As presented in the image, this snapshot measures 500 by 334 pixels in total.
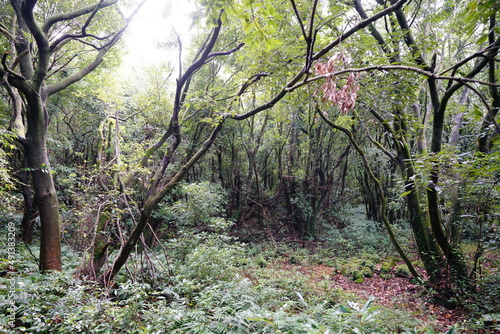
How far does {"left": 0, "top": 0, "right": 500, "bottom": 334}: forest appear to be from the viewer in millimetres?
2682

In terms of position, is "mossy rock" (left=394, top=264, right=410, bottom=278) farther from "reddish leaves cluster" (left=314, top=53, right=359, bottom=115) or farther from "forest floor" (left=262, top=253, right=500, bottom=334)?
"reddish leaves cluster" (left=314, top=53, right=359, bottom=115)

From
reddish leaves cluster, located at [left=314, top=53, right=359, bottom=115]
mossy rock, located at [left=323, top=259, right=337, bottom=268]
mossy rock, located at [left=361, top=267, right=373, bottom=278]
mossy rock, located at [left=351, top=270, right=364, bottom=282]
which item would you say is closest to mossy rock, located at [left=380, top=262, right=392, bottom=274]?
mossy rock, located at [left=361, top=267, right=373, bottom=278]

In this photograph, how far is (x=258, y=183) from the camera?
12.3 meters

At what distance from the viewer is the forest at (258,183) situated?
8.80 feet

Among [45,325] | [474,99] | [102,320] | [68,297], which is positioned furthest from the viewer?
[474,99]

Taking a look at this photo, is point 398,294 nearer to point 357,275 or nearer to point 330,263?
point 357,275

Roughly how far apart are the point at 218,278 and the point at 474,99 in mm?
12074

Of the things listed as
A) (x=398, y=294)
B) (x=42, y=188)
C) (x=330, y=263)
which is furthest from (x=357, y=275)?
(x=42, y=188)

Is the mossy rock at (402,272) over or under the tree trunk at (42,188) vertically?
under

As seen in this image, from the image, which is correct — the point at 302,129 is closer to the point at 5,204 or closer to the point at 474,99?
the point at 474,99

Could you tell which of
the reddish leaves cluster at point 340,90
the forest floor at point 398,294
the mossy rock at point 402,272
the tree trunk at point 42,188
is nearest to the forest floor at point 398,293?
the forest floor at point 398,294

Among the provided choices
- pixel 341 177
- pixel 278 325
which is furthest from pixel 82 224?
pixel 341 177

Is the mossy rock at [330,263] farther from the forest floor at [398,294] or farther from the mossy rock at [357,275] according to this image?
the mossy rock at [357,275]

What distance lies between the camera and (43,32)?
391cm
